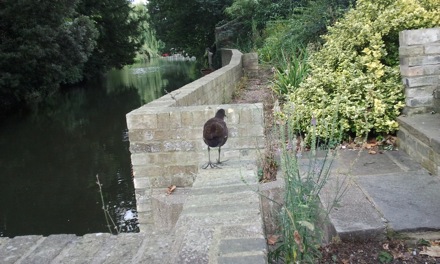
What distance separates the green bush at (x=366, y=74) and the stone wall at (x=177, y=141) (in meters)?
0.84

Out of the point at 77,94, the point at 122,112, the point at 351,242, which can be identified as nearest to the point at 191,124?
the point at 351,242

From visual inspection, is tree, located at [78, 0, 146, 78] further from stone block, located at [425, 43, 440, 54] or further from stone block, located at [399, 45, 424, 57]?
stone block, located at [425, 43, 440, 54]

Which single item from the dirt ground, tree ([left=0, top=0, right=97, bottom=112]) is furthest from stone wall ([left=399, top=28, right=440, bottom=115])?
tree ([left=0, top=0, right=97, bottom=112])

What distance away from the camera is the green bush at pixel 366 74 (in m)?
4.60

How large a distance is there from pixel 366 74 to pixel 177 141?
2.49 m

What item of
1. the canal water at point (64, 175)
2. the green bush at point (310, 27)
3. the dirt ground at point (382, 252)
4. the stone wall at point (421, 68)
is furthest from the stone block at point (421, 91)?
the green bush at point (310, 27)

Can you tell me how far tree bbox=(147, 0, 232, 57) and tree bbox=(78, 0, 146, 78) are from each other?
395 cm

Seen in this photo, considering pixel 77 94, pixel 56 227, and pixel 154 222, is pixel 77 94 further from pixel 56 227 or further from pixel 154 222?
pixel 154 222

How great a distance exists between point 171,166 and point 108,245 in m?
1.80

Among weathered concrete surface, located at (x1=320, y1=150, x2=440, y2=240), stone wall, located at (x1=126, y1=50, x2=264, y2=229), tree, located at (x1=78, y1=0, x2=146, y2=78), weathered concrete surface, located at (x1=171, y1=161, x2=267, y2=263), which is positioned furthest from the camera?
tree, located at (x1=78, y1=0, x2=146, y2=78)

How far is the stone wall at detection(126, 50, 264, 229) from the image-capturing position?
3709 millimetres

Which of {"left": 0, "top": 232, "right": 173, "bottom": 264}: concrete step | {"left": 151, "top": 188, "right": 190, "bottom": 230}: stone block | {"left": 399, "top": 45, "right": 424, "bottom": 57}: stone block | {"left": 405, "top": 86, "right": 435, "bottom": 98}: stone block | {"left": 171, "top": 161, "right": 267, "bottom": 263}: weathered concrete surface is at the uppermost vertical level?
{"left": 399, "top": 45, "right": 424, "bottom": 57}: stone block

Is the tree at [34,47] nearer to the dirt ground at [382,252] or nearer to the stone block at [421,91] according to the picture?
the stone block at [421,91]

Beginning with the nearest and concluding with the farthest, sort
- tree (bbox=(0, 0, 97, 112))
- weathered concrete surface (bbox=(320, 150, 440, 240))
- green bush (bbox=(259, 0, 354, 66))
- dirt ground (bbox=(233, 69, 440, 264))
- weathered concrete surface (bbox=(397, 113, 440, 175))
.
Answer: dirt ground (bbox=(233, 69, 440, 264)) < weathered concrete surface (bbox=(320, 150, 440, 240)) < weathered concrete surface (bbox=(397, 113, 440, 175)) < green bush (bbox=(259, 0, 354, 66)) < tree (bbox=(0, 0, 97, 112))
